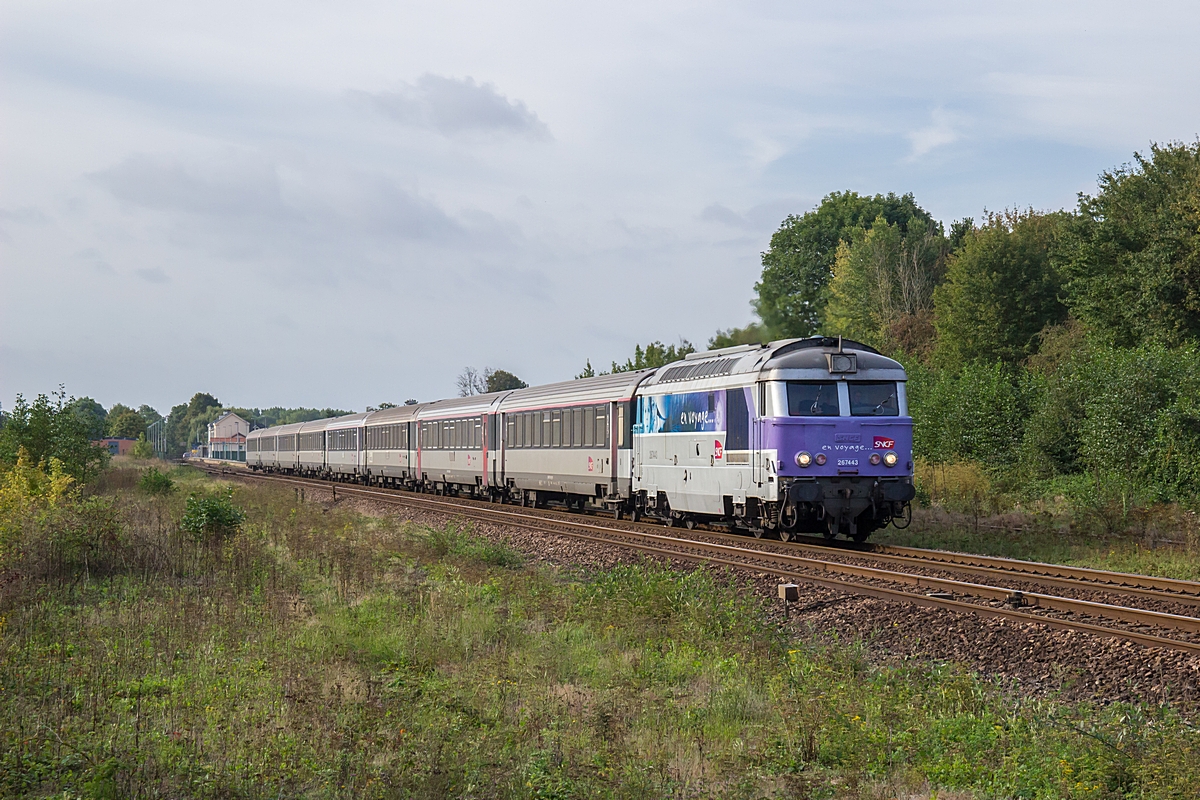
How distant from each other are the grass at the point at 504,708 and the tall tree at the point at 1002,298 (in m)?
38.5

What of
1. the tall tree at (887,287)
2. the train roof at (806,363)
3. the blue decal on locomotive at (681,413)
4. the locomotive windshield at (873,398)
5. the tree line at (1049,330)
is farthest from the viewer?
the tall tree at (887,287)

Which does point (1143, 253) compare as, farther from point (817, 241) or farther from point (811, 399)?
point (817, 241)

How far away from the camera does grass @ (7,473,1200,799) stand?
6637mm

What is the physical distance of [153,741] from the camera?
729cm

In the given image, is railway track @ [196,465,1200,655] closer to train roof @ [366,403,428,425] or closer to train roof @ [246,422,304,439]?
train roof @ [366,403,428,425]

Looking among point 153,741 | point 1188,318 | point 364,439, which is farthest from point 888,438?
point 364,439

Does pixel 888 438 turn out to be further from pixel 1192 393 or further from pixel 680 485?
pixel 1192 393

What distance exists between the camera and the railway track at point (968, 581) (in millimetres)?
11094

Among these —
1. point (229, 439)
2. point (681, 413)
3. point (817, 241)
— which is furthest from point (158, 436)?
point (681, 413)

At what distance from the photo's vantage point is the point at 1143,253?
118ft

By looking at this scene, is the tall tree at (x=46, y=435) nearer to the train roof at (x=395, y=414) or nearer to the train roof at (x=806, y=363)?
the train roof at (x=395, y=414)

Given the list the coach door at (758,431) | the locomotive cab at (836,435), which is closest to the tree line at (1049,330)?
the locomotive cab at (836,435)

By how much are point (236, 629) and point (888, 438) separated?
38.8ft

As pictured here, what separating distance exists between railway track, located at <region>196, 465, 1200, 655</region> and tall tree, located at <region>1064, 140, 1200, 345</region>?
71.2 ft
